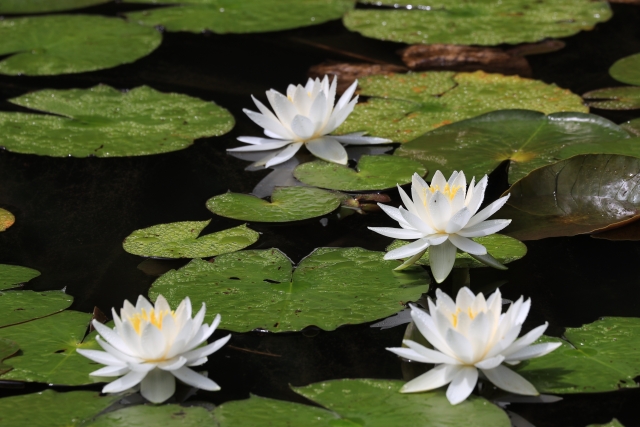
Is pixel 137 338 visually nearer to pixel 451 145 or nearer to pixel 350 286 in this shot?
pixel 350 286

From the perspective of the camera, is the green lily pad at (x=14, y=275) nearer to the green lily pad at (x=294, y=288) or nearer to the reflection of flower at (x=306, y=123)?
the green lily pad at (x=294, y=288)

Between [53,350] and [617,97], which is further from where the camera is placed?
[617,97]

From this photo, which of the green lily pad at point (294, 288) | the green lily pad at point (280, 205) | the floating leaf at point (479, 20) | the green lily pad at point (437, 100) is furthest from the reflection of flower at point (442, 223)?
the floating leaf at point (479, 20)

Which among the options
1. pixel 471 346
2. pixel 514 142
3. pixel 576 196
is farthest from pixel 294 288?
pixel 514 142

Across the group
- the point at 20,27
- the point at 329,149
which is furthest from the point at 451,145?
the point at 20,27

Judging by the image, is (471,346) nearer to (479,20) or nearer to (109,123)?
(109,123)

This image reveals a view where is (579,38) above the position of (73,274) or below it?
above
